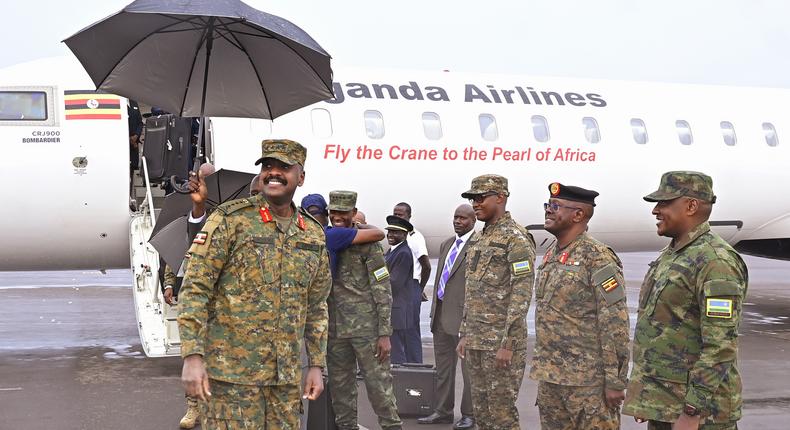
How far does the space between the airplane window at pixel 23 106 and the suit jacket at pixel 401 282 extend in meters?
4.67

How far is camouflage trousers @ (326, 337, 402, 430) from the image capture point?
6273mm

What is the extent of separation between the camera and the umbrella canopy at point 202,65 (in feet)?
22.0

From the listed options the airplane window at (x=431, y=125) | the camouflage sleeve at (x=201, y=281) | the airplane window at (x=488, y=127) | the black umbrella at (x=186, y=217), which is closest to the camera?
the camouflage sleeve at (x=201, y=281)

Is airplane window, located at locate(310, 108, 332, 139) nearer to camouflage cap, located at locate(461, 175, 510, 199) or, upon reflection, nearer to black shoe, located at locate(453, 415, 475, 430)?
black shoe, located at locate(453, 415, 475, 430)

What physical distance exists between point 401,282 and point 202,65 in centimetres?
266

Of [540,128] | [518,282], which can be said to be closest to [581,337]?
[518,282]

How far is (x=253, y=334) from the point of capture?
4223 millimetres

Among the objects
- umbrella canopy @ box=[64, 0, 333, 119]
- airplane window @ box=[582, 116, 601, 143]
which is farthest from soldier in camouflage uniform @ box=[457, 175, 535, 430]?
airplane window @ box=[582, 116, 601, 143]

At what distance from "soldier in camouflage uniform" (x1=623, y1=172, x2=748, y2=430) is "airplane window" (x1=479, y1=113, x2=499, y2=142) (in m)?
7.70

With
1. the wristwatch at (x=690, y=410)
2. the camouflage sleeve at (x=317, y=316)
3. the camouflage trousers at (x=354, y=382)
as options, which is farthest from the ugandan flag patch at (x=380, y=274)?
the wristwatch at (x=690, y=410)

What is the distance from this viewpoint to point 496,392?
19.8 ft

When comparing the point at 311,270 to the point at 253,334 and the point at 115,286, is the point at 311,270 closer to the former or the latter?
the point at 253,334

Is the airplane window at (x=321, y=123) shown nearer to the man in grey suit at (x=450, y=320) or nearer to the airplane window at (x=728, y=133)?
the man in grey suit at (x=450, y=320)

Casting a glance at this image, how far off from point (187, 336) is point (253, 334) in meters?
0.34
